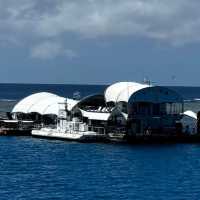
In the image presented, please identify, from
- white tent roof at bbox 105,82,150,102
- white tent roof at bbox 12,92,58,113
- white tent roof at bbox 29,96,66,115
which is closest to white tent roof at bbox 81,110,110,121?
white tent roof at bbox 105,82,150,102

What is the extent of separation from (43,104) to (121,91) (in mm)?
21938

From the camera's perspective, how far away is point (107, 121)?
130125mm

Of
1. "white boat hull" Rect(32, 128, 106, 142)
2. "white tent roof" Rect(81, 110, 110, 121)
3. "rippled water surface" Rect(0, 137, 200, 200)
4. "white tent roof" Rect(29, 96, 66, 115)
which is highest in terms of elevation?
"white tent roof" Rect(29, 96, 66, 115)

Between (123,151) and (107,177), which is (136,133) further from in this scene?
(107,177)

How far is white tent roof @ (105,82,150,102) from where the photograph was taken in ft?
429

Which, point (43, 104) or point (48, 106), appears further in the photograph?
point (43, 104)

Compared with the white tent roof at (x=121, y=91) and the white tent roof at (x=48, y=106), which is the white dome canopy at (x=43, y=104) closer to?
the white tent roof at (x=48, y=106)

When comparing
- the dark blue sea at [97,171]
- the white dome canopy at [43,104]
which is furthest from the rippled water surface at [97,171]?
the white dome canopy at [43,104]

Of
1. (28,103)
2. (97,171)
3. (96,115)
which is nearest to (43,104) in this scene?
(28,103)

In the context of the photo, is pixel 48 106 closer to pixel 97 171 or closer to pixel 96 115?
pixel 96 115

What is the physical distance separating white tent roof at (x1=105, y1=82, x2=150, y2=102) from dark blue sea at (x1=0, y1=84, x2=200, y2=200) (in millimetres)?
10568

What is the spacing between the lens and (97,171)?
95.4m

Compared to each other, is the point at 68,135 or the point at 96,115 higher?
the point at 96,115

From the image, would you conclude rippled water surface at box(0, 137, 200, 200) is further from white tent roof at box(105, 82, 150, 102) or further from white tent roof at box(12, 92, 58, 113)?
white tent roof at box(12, 92, 58, 113)
